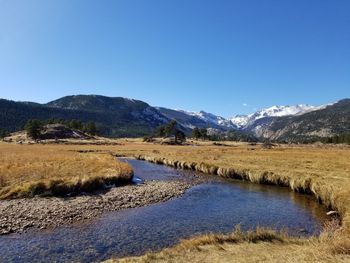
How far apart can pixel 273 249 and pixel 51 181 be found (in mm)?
26124

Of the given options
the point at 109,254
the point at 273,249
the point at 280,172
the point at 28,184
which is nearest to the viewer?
the point at 273,249

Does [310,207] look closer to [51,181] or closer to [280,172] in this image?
[280,172]

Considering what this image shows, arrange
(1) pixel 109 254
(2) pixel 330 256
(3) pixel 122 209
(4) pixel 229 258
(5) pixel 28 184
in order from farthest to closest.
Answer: (5) pixel 28 184 → (3) pixel 122 209 → (1) pixel 109 254 → (4) pixel 229 258 → (2) pixel 330 256

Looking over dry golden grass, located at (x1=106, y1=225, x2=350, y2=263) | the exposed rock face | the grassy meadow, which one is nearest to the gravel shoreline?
the grassy meadow

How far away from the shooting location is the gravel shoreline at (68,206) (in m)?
25.2

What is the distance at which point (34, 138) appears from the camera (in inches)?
6412

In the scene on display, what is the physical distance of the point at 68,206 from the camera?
30.0 meters

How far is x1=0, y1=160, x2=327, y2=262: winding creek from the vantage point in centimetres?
2006

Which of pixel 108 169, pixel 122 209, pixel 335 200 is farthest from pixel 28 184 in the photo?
pixel 335 200

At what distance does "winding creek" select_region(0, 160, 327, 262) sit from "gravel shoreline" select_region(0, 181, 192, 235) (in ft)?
4.29

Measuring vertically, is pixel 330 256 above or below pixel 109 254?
above

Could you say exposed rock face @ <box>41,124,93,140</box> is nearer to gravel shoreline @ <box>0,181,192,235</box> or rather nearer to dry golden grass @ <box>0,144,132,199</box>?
dry golden grass @ <box>0,144,132,199</box>

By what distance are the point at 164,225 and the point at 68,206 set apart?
9.25 meters

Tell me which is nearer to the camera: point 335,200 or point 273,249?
point 273,249
